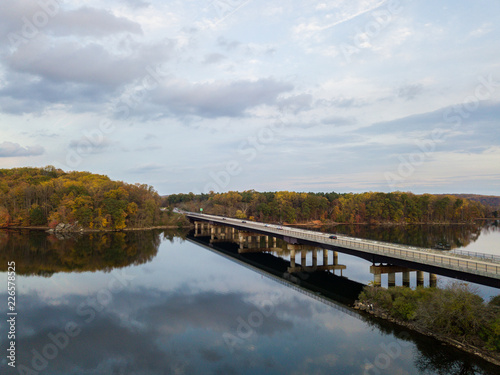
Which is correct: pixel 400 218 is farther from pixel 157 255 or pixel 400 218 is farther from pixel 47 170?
pixel 47 170

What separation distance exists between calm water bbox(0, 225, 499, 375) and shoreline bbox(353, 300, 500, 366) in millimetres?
846

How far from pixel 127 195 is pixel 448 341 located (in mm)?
120167

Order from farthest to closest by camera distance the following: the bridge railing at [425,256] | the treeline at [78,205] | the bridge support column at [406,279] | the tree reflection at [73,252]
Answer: the treeline at [78,205], the tree reflection at [73,252], the bridge support column at [406,279], the bridge railing at [425,256]

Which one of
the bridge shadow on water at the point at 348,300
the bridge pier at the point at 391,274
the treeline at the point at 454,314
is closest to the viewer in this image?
the bridge shadow on water at the point at 348,300

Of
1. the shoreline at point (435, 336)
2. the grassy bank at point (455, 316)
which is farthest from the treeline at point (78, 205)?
the grassy bank at point (455, 316)

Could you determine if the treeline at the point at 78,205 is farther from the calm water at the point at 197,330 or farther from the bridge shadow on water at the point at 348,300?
the calm water at the point at 197,330

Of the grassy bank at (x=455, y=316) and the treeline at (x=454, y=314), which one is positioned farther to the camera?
the treeline at (x=454, y=314)

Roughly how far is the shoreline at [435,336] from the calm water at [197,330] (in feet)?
2.77

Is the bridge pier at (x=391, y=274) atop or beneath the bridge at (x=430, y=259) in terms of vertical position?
beneath

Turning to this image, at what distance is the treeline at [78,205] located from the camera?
381 feet

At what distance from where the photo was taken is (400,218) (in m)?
166

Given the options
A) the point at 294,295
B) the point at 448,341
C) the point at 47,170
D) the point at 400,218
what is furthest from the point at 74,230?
the point at 400,218

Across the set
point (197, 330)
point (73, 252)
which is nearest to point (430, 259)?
point (197, 330)

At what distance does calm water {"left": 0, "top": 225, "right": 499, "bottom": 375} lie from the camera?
25.6m
